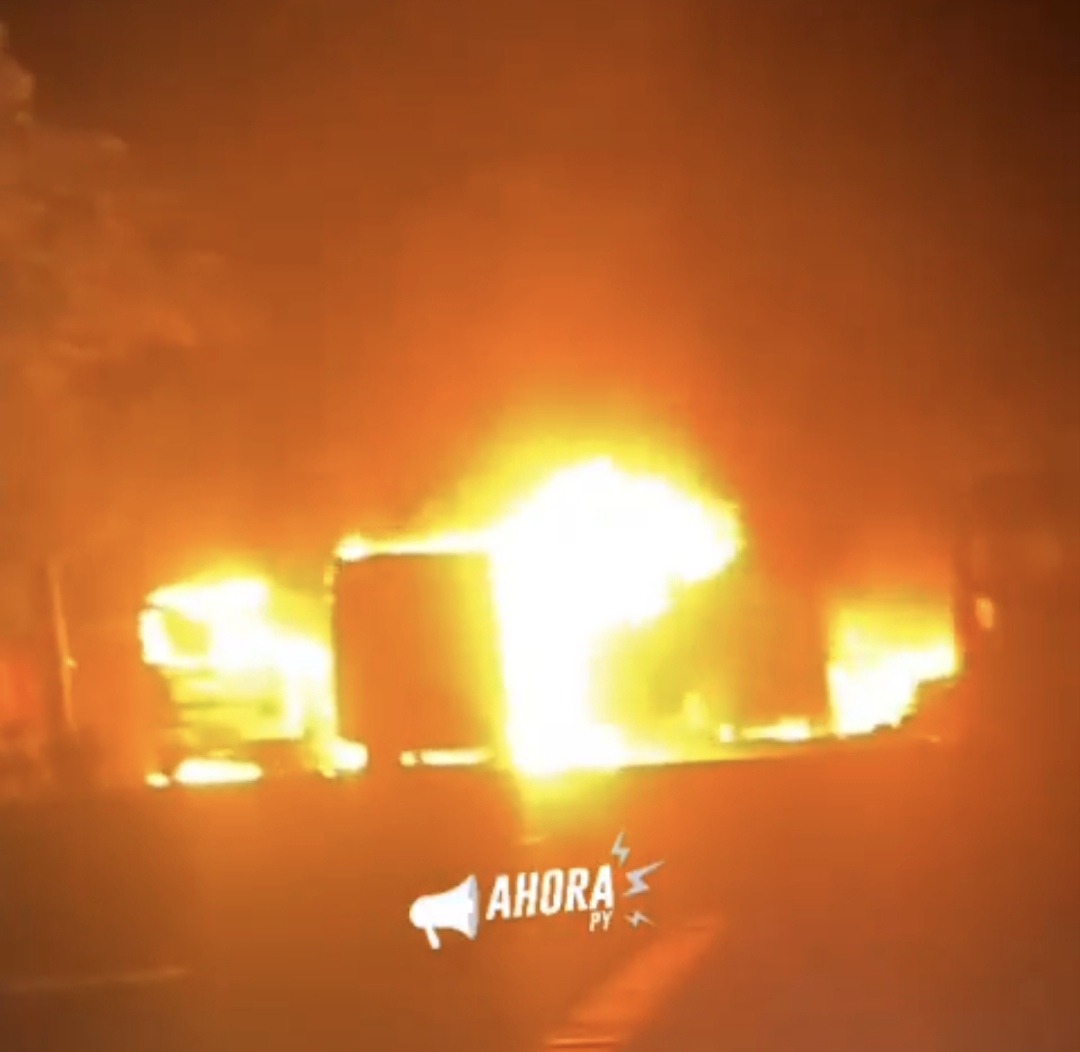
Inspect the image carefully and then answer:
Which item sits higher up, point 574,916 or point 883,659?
point 883,659

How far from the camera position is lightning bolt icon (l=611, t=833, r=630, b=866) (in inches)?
54.1

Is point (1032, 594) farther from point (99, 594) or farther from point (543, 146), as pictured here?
point (99, 594)

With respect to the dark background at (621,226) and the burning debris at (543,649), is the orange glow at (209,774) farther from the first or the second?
the dark background at (621,226)

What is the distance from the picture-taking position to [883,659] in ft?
4.60

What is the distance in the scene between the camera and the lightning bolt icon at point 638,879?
1.38m

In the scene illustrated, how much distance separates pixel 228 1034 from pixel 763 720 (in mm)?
493

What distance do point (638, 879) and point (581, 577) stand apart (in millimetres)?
249

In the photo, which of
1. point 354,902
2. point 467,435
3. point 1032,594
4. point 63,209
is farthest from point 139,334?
point 1032,594

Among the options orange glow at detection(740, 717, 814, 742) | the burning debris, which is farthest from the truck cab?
orange glow at detection(740, 717, 814, 742)

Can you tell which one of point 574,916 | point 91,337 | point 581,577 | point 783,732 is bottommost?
point 574,916

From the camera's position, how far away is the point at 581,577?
1.39m

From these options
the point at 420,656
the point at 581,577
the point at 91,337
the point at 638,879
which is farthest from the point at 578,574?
the point at 91,337

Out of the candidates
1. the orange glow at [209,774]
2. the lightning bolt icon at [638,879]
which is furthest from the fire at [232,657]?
the lightning bolt icon at [638,879]

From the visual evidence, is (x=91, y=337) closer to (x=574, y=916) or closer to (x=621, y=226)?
(x=621, y=226)
